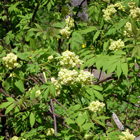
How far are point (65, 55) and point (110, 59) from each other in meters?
0.67

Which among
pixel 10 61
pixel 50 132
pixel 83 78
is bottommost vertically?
pixel 50 132

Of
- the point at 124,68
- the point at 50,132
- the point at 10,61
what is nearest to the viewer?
the point at 10,61

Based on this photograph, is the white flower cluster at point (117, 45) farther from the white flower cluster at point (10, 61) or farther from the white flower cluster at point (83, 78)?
the white flower cluster at point (10, 61)

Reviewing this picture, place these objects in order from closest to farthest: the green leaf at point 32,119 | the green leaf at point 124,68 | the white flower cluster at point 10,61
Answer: the white flower cluster at point 10,61, the green leaf at point 124,68, the green leaf at point 32,119

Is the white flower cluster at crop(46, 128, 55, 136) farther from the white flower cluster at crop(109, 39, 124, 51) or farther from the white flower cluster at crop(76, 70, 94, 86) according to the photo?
the white flower cluster at crop(109, 39, 124, 51)

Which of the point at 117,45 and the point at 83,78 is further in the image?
the point at 117,45

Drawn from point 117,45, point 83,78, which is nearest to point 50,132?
point 83,78

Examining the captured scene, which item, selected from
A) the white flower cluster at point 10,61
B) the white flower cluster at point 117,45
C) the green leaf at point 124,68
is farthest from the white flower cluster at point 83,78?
the white flower cluster at point 117,45

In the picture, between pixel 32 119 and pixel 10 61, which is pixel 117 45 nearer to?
pixel 10 61

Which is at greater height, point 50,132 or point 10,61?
point 10,61

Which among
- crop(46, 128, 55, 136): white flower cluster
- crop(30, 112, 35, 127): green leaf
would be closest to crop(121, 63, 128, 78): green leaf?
crop(46, 128, 55, 136): white flower cluster

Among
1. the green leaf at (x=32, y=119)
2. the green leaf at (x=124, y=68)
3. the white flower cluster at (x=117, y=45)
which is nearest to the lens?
the green leaf at (x=124, y=68)

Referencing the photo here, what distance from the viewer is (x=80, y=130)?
1.78m

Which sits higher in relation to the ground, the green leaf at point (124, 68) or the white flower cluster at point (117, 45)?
the white flower cluster at point (117, 45)
